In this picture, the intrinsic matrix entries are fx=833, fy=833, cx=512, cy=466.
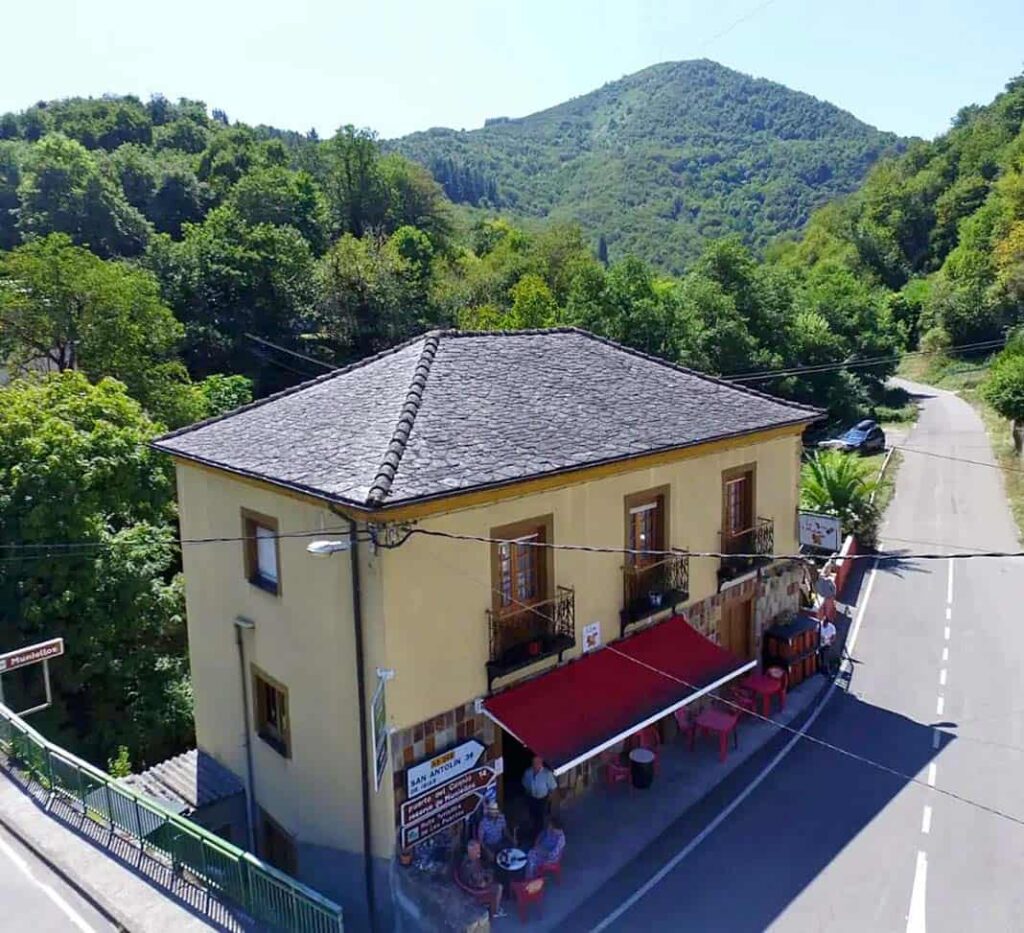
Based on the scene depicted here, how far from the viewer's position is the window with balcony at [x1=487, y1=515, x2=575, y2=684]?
1271cm

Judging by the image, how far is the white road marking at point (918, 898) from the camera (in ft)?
37.5

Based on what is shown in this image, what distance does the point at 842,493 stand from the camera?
27203 millimetres

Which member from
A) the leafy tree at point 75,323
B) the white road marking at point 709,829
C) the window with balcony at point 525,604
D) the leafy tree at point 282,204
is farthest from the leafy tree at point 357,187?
the window with balcony at point 525,604

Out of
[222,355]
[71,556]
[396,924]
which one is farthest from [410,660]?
[222,355]

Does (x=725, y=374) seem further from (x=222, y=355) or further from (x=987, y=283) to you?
(x=987, y=283)

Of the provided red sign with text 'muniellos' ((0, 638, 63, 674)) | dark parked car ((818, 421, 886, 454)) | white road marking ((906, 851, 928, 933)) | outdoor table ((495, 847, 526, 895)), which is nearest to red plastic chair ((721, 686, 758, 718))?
white road marking ((906, 851, 928, 933))

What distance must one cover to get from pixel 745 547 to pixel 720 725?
382 cm

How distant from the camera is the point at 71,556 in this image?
67.6 feet

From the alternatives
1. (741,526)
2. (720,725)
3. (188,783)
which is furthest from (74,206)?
(720,725)

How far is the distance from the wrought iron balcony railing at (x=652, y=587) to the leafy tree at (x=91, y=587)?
1332cm

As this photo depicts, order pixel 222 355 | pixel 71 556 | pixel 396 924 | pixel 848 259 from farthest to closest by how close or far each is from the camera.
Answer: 1. pixel 848 259
2. pixel 222 355
3. pixel 71 556
4. pixel 396 924

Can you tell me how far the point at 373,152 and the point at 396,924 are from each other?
69694mm

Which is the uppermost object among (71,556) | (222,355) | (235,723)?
(222,355)

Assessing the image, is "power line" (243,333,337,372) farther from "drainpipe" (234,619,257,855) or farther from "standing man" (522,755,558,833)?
"standing man" (522,755,558,833)
